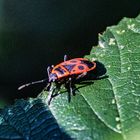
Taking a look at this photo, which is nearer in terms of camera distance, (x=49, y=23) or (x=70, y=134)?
(x=70, y=134)

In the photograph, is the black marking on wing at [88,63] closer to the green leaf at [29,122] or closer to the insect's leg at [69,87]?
the insect's leg at [69,87]

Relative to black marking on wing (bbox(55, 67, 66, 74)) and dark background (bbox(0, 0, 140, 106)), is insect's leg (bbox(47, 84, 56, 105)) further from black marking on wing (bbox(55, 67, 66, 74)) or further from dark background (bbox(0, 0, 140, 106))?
dark background (bbox(0, 0, 140, 106))

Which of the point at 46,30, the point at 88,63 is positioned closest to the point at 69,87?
the point at 88,63

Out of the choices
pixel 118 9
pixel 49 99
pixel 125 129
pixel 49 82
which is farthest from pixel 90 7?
pixel 125 129

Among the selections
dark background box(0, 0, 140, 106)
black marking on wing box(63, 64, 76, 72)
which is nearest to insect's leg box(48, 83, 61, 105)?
black marking on wing box(63, 64, 76, 72)

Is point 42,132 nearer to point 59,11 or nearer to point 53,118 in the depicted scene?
point 53,118
